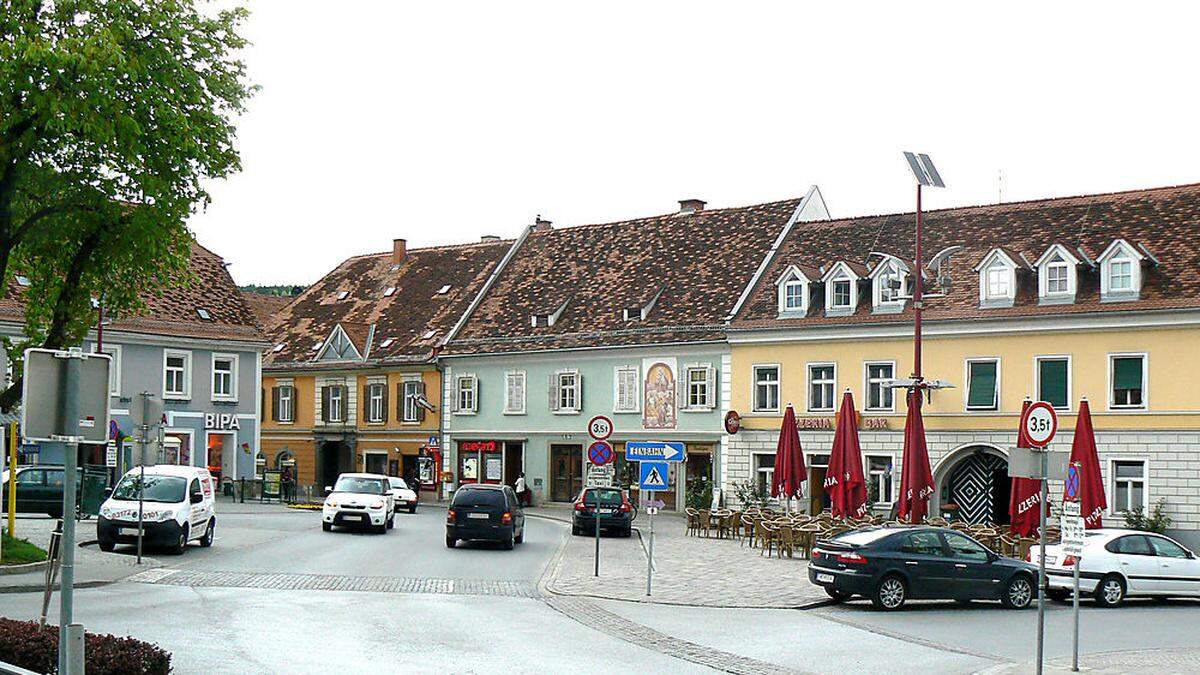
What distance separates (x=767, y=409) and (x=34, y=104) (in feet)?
100.0

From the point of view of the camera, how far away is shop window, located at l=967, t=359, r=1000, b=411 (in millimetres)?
43250

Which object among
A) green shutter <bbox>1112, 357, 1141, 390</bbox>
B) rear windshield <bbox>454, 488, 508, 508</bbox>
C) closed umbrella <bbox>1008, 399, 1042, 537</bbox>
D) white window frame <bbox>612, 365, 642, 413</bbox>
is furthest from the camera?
white window frame <bbox>612, 365, 642, 413</bbox>

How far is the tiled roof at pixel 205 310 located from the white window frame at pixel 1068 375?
1221 inches

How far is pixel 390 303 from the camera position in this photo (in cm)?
6725

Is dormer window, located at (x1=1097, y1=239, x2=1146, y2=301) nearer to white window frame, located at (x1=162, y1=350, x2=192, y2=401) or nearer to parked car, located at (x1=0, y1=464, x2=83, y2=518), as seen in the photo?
parked car, located at (x1=0, y1=464, x2=83, y2=518)

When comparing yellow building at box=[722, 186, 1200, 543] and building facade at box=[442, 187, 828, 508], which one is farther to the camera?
building facade at box=[442, 187, 828, 508]

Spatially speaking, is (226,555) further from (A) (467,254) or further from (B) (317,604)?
(A) (467,254)

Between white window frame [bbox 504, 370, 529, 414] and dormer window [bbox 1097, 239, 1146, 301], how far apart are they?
24.2 meters

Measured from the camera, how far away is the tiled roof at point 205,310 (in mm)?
56250

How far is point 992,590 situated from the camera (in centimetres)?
2492

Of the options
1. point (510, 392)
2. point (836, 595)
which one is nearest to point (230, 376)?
point (510, 392)

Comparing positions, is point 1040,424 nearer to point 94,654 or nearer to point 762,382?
point 94,654

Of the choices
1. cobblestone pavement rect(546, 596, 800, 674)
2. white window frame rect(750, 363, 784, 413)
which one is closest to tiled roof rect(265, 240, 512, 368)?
white window frame rect(750, 363, 784, 413)

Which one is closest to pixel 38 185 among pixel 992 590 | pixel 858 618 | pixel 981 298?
pixel 858 618
